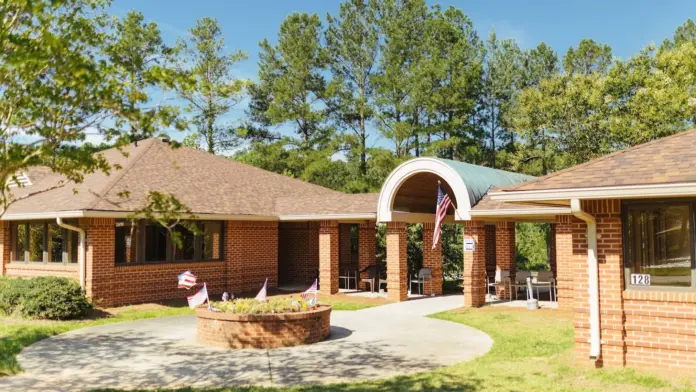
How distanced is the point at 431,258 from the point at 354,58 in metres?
24.2

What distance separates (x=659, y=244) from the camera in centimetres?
904

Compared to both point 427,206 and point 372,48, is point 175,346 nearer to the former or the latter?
point 427,206

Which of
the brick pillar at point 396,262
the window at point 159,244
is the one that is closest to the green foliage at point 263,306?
the window at point 159,244

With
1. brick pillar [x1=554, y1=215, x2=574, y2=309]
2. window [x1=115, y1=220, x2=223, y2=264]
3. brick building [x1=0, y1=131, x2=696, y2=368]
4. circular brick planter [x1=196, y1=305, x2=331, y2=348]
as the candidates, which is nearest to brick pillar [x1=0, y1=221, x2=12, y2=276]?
brick building [x1=0, y1=131, x2=696, y2=368]

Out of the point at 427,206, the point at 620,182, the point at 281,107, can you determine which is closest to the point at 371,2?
the point at 281,107

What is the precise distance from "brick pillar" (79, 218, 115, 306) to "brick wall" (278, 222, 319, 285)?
29.7 ft

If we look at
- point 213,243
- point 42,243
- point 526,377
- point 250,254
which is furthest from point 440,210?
point 42,243

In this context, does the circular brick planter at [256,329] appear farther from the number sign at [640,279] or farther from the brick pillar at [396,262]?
the brick pillar at [396,262]

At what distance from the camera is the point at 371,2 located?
4109cm

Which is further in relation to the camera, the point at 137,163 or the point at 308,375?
the point at 137,163

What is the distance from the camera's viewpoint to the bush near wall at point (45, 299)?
14.9 meters

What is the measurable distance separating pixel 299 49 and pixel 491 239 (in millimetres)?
21104

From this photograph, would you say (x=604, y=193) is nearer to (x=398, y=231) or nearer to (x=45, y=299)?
(x=398, y=231)

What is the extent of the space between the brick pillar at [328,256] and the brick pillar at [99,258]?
22.5 ft
